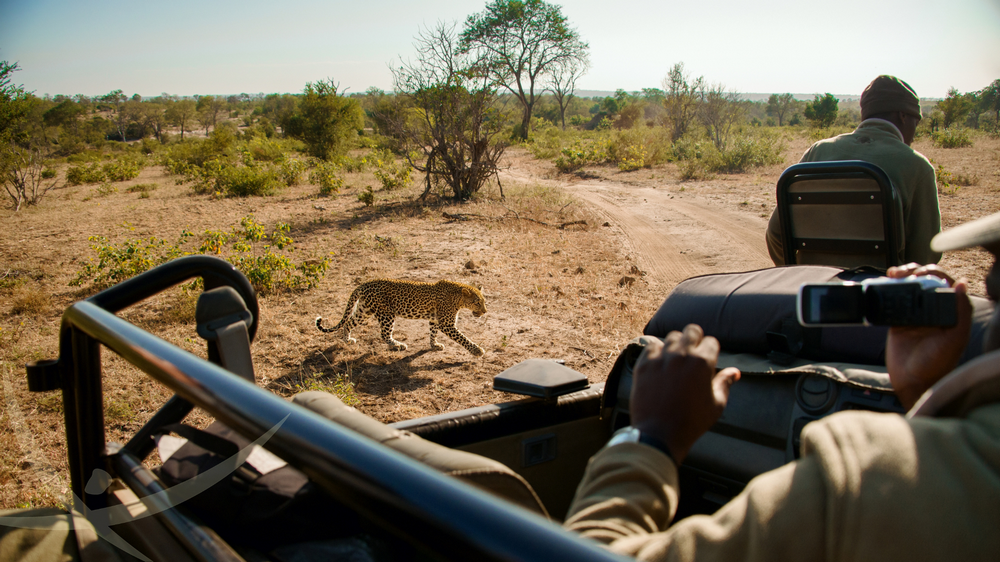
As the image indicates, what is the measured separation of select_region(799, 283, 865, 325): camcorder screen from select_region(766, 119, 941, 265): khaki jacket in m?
2.06

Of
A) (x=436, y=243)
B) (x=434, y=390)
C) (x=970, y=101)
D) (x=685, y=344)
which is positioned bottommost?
(x=434, y=390)

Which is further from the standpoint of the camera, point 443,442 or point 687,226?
point 687,226

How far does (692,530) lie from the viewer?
1.98ft

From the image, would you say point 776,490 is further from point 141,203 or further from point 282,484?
point 141,203

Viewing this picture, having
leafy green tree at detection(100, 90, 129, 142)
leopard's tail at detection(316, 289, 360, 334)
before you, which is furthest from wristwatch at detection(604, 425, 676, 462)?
leafy green tree at detection(100, 90, 129, 142)

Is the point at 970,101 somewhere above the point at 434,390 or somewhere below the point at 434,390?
above

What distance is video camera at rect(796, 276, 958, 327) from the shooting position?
33.8 inches

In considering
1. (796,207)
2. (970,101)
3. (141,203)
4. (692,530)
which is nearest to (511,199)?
(141,203)

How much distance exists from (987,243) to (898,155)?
2569 millimetres

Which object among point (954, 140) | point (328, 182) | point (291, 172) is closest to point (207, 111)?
point (291, 172)

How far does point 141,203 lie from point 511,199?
7687mm

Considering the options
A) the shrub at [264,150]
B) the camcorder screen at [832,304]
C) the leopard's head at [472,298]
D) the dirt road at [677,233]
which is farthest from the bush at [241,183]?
the camcorder screen at [832,304]

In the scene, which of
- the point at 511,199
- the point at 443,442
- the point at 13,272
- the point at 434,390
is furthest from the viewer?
the point at 511,199

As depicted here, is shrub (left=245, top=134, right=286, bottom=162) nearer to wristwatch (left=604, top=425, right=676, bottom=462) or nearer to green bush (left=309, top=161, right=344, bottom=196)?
green bush (left=309, top=161, right=344, bottom=196)
